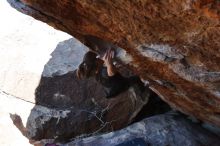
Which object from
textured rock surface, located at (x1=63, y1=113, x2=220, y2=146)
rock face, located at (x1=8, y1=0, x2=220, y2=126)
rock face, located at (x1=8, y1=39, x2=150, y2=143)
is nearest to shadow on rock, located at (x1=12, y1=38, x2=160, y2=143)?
rock face, located at (x1=8, y1=39, x2=150, y2=143)

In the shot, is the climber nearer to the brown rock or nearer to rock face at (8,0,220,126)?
the brown rock

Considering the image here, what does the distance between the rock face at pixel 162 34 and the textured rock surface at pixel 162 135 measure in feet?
1.38

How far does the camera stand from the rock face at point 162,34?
7.26 ft

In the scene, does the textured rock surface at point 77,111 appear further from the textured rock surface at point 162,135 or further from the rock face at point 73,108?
the textured rock surface at point 162,135

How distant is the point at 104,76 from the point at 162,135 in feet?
3.61

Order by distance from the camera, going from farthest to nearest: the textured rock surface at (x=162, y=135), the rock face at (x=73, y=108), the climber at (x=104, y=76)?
1. the rock face at (x=73, y=108)
2. the climber at (x=104, y=76)
3. the textured rock surface at (x=162, y=135)

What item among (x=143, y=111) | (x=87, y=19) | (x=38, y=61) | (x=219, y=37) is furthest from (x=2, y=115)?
(x=219, y=37)

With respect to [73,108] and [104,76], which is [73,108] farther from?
[104,76]

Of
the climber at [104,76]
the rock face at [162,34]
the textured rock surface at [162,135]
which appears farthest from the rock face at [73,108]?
the rock face at [162,34]

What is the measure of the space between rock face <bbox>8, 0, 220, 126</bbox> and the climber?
769 millimetres

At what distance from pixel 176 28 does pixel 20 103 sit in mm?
3786

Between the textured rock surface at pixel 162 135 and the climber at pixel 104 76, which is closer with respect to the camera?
the textured rock surface at pixel 162 135

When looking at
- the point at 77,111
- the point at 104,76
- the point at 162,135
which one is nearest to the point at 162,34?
the point at 162,135

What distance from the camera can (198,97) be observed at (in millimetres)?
3375
